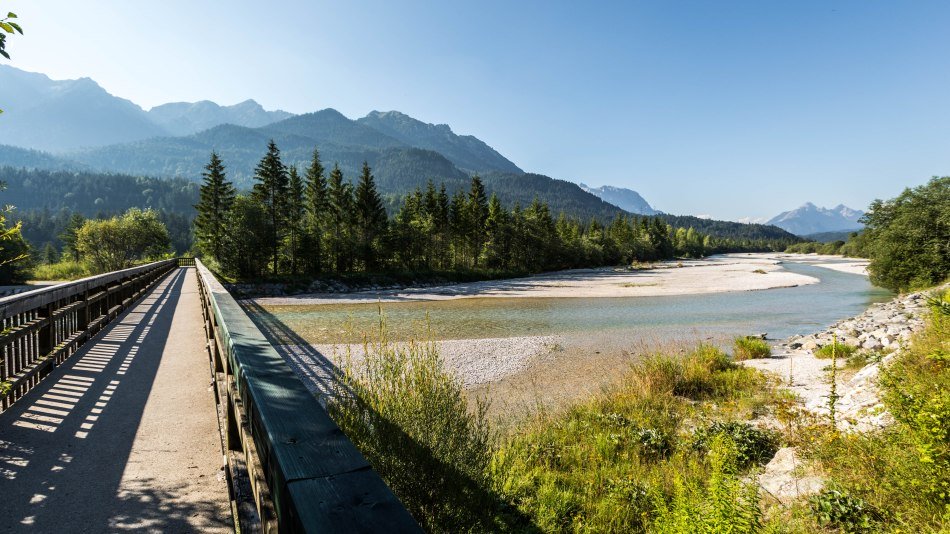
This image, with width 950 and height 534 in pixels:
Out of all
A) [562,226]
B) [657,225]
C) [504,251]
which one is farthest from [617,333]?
[657,225]

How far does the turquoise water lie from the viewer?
19562 mm

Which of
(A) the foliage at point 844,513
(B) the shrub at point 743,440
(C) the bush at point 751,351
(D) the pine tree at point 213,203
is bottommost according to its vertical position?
(C) the bush at point 751,351

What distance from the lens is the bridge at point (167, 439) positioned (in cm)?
112

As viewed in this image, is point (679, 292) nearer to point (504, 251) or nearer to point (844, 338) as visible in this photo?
point (844, 338)

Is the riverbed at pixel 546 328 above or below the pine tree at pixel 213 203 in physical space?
below

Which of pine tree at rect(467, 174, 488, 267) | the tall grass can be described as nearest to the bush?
the tall grass

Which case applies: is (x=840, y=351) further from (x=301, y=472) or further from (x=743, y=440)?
(x=301, y=472)

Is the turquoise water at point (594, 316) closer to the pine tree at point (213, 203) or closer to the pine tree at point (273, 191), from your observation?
the pine tree at point (273, 191)

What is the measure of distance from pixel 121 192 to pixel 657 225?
728ft

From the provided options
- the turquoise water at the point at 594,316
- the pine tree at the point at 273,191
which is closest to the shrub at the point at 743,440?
the turquoise water at the point at 594,316

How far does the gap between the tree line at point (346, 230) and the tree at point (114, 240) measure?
6356mm

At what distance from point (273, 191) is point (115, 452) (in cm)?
4848

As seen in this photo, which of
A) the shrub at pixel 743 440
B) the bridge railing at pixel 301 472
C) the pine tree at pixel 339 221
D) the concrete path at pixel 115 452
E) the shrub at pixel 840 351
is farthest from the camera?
the pine tree at pixel 339 221

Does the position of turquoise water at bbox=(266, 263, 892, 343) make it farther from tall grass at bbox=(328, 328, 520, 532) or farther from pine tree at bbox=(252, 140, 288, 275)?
pine tree at bbox=(252, 140, 288, 275)
